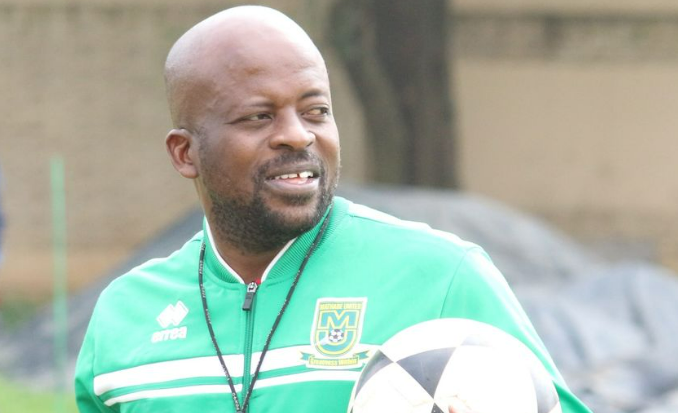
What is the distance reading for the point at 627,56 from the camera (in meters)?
15.4

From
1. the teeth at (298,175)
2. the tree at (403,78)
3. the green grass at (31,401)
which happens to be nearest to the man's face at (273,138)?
the teeth at (298,175)

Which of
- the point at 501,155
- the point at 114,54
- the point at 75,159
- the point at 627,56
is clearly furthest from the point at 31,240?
the point at 627,56

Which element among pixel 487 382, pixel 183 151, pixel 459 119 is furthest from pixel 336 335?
pixel 459 119

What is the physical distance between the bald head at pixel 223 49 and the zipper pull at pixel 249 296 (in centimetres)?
37

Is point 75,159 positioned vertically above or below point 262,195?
below

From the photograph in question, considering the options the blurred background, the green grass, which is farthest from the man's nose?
the blurred background

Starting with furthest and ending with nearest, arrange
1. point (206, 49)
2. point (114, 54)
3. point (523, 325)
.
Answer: point (114, 54) → point (206, 49) → point (523, 325)

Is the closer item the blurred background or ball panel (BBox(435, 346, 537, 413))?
ball panel (BBox(435, 346, 537, 413))

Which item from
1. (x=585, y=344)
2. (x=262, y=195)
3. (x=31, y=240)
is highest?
(x=262, y=195)

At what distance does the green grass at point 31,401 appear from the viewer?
379 inches

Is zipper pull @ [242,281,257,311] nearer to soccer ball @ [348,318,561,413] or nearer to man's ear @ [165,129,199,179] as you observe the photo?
man's ear @ [165,129,199,179]

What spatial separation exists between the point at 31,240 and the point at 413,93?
488 cm

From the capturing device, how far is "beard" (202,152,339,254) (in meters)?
2.83

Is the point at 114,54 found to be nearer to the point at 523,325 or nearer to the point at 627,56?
the point at 627,56
